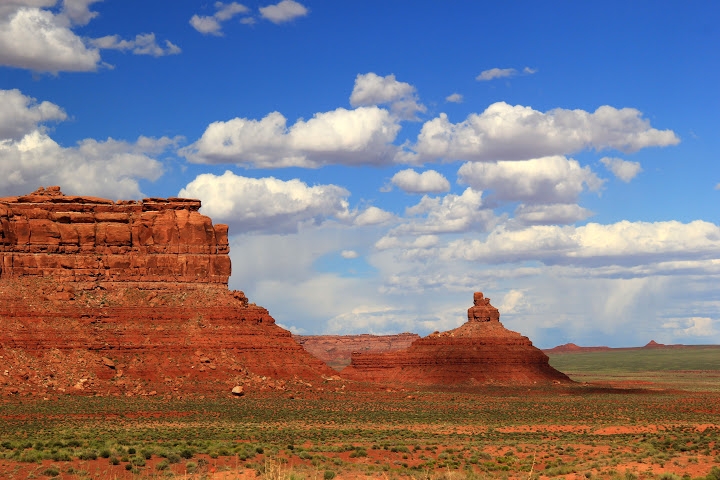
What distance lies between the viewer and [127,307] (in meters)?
93.8

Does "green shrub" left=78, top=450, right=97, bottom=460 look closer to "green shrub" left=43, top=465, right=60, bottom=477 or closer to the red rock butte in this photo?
"green shrub" left=43, top=465, right=60, bottom=477

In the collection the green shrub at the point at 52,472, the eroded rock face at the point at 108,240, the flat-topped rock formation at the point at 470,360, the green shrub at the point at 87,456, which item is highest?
A: the eroded rock face at the point at 108,240

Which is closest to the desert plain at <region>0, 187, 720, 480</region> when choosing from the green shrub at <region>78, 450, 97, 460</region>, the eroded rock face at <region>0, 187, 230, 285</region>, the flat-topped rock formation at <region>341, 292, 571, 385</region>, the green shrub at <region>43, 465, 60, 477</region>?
the eroded rock face at <region>0, 187, 230, 285</region>

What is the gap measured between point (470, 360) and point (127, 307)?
5246 cm

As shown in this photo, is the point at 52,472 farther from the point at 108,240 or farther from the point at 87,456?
the point at 108,240

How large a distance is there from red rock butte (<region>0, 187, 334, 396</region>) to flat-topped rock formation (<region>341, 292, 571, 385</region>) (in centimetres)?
3365

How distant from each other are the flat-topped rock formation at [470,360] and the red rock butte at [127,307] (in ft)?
110

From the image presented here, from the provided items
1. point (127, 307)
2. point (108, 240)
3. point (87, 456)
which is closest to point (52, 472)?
point (87, 456)

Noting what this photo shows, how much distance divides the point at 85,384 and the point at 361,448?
40030 millimetres

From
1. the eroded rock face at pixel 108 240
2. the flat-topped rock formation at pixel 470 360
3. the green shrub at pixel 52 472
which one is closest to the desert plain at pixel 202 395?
the eroded rock face at pixel 108 240

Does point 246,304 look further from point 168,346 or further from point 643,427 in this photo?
point 643,427

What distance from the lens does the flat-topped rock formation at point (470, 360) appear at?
12962cm

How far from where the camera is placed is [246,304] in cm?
10181

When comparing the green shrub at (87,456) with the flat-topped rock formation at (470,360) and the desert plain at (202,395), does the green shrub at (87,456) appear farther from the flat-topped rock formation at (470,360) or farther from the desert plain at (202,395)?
the flat-topped rock formation at (470,360)
